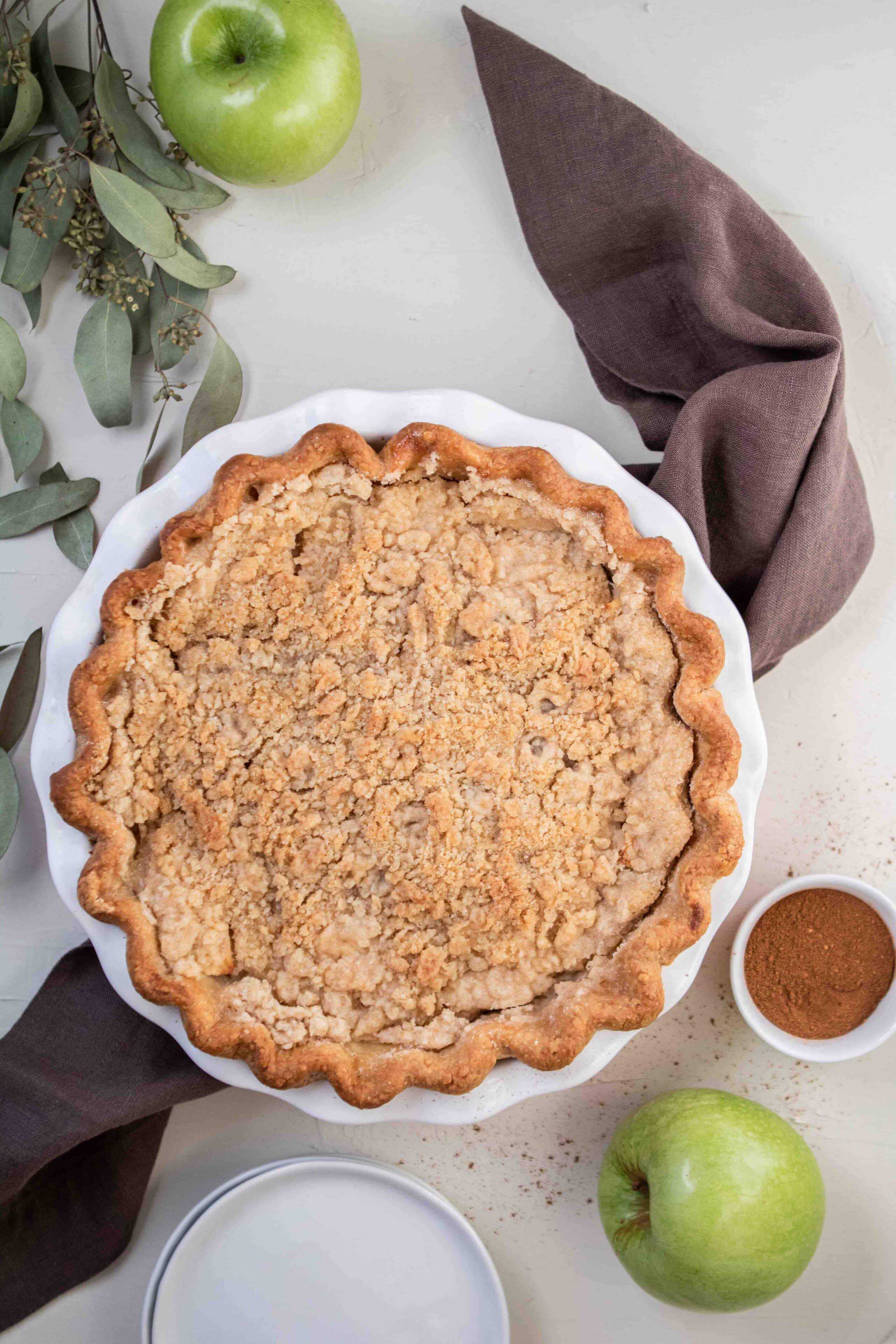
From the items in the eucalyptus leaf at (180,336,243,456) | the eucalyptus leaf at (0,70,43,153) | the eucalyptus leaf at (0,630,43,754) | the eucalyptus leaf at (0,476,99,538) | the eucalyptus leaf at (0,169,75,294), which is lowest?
the eucalyptus leaf at (0,630,43,754)

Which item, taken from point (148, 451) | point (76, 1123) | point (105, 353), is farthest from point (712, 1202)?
point (105, 353)

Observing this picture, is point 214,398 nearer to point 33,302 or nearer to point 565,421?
point 33,302

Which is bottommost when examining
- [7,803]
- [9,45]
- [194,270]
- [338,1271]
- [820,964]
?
[338,1271]

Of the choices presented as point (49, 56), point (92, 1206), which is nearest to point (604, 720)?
point (92, 1206)

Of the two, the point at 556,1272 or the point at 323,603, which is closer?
the point at 323,603

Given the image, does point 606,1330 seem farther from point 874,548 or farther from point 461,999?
point 874,548

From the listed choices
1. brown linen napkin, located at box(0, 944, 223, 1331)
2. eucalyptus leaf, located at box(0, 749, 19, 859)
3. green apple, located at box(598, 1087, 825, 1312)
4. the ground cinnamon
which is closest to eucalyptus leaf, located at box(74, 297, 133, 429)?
eucalyptus leaf, located at box(0, 749, 19, 859)

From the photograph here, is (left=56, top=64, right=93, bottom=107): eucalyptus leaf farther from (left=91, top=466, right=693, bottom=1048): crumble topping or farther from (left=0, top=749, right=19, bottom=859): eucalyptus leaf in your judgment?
(left=0, top=749, right=19, bottom=859): eucalyptus leaf
